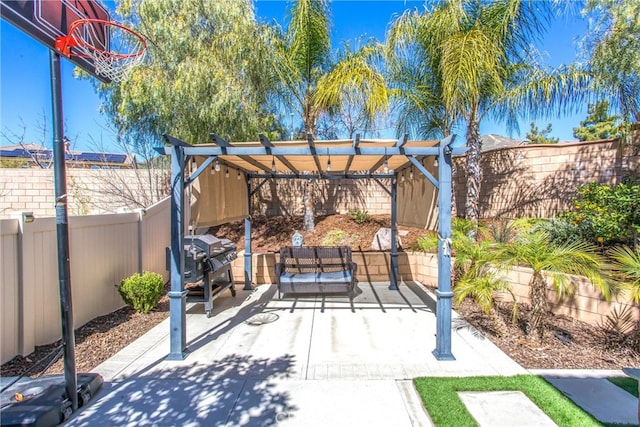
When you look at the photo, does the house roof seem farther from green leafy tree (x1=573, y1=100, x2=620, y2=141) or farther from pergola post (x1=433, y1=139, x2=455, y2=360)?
green leafy tree (x1=573, y1=100, x2=620, y2=141)

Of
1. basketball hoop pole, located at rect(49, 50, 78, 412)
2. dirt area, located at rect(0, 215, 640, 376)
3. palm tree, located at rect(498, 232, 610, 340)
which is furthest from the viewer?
palm tree, located at rect(498, 232, 610, 340)

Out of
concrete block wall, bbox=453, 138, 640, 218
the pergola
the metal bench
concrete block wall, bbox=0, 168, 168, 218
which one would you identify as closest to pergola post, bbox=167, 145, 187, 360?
the pergola

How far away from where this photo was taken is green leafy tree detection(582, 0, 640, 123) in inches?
205

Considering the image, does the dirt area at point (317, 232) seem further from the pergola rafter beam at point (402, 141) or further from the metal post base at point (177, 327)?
the pergola rafter beam at point (402, 141)

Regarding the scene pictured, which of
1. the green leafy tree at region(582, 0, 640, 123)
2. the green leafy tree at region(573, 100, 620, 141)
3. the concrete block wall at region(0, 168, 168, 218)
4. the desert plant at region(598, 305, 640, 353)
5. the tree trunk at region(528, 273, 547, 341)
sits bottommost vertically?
the desert plant at region(598, 305, 640, 353)

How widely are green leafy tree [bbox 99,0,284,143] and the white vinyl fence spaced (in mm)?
2637

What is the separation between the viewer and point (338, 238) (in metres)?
8.62

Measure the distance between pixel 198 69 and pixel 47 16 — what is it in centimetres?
536

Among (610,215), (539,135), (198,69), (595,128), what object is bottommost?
(610,215)

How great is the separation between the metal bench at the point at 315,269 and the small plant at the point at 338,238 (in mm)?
1852

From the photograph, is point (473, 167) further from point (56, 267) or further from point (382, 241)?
point (56, 267)

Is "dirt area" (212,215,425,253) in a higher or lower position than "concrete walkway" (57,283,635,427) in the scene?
higher

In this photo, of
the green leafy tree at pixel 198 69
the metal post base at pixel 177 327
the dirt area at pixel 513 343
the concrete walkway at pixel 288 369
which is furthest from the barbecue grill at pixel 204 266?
the green leafy tree at pixel 198 69

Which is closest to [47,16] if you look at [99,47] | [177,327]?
[99,47]
